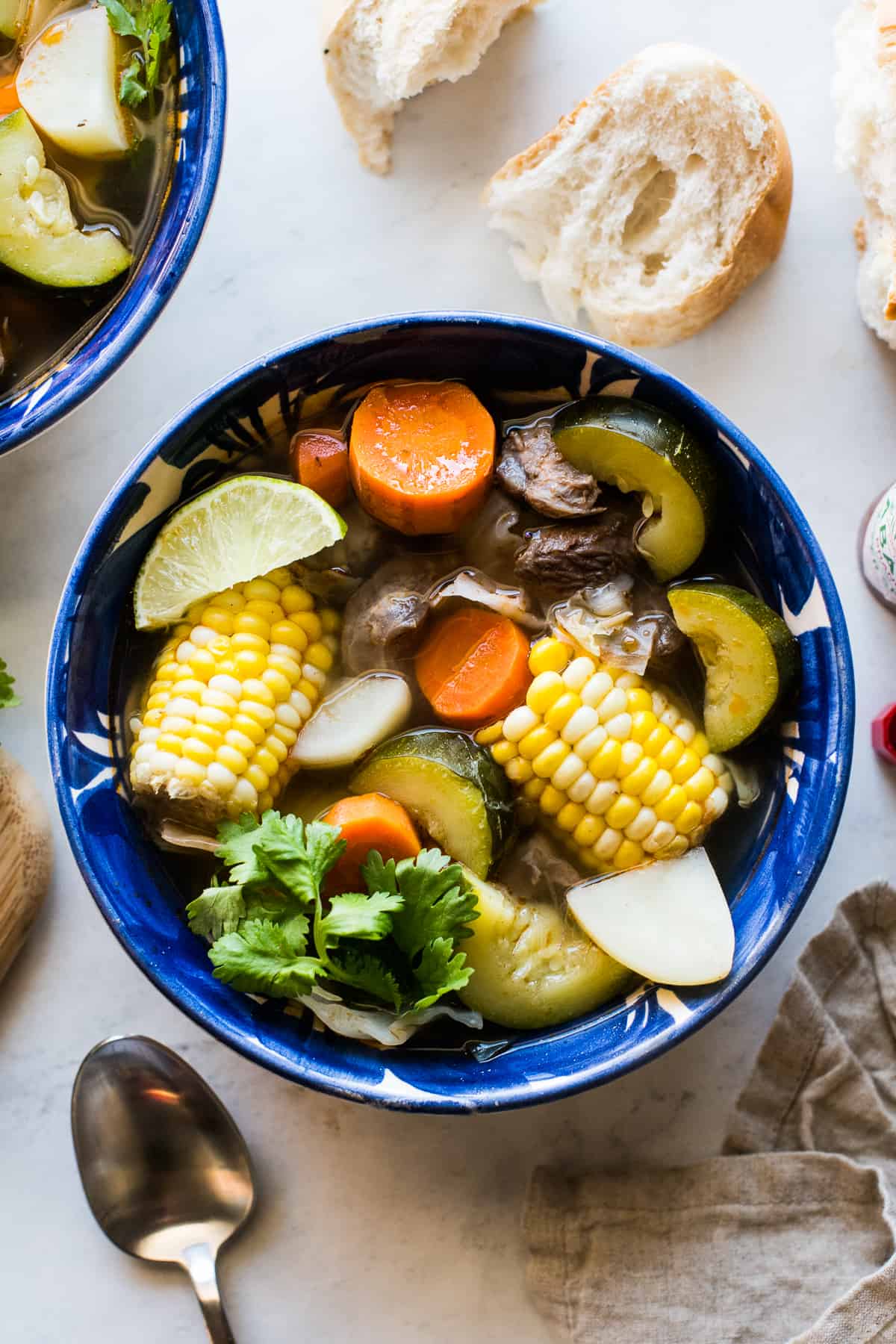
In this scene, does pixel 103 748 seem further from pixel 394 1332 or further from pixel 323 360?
pixel 394 1332

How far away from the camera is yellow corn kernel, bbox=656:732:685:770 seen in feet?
6.14

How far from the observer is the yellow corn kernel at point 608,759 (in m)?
1.86

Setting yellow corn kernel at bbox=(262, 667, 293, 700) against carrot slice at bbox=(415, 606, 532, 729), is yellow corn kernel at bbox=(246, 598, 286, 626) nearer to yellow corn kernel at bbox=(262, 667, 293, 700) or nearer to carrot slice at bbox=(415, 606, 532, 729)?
yellow corn kernel at bbox=(262, 667, 293, 700)

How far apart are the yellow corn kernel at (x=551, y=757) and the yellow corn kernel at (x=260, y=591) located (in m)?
0.51

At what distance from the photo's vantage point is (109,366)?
1878 millimetres

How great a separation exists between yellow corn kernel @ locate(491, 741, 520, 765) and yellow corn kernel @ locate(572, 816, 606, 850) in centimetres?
16

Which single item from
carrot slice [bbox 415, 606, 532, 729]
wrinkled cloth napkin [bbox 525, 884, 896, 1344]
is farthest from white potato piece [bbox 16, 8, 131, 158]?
wrinkled cloth napkin [bbox 525, 884, 896, 1344]

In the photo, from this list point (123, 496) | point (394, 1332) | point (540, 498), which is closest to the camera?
point (123, 496)

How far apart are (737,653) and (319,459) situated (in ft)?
2.53

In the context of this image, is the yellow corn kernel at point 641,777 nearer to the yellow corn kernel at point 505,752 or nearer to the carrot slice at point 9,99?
the yellow corn kernel at point 505,752

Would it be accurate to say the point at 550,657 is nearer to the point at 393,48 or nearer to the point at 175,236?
the point at 175,236

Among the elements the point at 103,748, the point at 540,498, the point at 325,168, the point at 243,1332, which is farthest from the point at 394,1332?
the point at 325,168

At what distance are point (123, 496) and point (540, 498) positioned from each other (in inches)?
26.4

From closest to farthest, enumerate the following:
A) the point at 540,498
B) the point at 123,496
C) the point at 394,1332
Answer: the point at 123,496, the point at 540,498, the point at 394,1332
